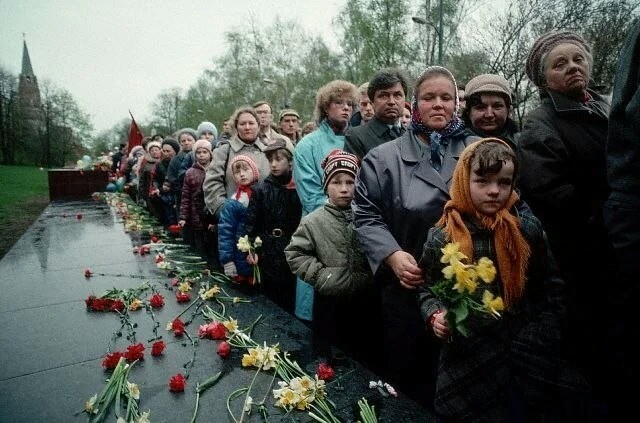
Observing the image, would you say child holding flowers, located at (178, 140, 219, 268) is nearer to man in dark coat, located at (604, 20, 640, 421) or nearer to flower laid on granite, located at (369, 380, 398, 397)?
flower laid on granite, located at (369, 380, 398, 397)

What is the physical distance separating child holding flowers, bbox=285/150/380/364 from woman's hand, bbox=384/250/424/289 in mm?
585

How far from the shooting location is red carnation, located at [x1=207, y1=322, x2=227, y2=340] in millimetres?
2428

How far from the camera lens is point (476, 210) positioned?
174 cm

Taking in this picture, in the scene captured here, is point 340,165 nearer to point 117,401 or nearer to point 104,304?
point 117,401

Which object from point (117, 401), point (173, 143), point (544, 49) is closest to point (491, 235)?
point (544, 49)

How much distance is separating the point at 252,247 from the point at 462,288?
2250 mm

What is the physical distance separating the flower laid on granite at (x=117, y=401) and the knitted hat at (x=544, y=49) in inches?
102

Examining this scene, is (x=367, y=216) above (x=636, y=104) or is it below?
below

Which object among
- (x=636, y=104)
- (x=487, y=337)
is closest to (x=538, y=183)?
(x=636, y=104)

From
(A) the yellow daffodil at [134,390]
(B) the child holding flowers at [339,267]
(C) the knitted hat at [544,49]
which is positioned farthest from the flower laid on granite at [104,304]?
(C) the knitted hat at [544,49]

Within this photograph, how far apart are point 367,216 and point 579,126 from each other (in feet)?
3.84

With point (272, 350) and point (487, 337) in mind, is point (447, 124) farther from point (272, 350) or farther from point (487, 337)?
point (272, 350)

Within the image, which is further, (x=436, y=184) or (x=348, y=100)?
(x=348, y=100)

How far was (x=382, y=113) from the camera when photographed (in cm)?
284
